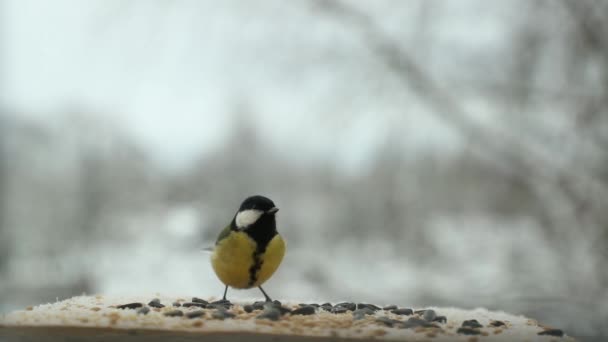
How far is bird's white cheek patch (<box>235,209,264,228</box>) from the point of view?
3.89 feet

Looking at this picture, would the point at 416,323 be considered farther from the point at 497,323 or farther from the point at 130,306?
the point at 130,306

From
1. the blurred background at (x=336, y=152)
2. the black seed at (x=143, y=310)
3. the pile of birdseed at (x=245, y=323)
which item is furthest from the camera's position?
the blurred background at (x=336, y=152)

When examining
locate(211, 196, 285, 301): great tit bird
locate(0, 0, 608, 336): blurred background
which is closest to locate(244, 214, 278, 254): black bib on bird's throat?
locate(211, 196, 285, 301): great tit bird

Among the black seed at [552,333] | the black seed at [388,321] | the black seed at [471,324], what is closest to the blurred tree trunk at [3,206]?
the black seed at [388,321]

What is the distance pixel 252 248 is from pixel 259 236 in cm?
3

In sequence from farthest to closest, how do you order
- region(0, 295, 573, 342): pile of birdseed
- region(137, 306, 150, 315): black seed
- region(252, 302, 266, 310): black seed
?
region(252, 302, 266, 310): black seed
region(137, 306, 150, 315): black seed
region(0, 295, 573, 342): pile of birdseed

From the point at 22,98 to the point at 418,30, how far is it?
4.63 feet

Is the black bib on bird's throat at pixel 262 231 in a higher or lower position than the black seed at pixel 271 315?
higher

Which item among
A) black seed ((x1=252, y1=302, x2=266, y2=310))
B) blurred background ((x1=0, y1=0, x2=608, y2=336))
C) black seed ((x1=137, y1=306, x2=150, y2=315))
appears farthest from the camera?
blurred background ((x1=0, y1=0, x2=608, y2=336))

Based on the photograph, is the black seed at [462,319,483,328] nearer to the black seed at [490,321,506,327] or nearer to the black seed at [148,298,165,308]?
the black seed at [490,321,506,327]

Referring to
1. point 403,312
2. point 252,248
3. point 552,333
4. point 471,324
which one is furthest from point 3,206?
point 552,333

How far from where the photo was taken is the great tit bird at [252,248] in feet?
3.86

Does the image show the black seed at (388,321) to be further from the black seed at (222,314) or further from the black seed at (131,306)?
the black seed at (131,306)

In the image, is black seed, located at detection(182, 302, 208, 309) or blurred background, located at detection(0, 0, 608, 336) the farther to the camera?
blurred background, located at detection(0, 0, 608, 336)
